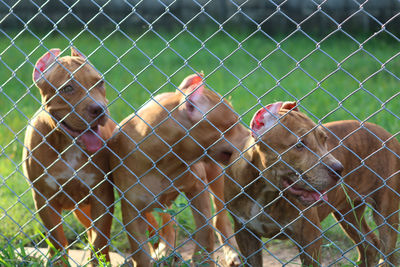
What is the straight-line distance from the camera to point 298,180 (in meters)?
3.38

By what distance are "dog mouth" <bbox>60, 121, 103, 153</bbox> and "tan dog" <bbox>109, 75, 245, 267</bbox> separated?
0.52 ft

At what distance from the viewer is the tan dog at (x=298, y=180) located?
3.37 metres

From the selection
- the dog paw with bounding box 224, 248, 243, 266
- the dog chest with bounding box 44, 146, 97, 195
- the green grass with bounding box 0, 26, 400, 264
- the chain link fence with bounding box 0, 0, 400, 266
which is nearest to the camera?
the chain link fence with bounding box 0, 0, 400, 266

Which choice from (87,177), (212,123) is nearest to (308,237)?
(212,123)

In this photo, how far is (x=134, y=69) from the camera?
1028cm

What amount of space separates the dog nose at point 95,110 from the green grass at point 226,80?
147 cm

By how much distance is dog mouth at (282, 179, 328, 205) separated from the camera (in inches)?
135

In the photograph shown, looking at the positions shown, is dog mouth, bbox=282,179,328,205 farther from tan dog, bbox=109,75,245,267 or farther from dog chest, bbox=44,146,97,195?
dog chest, bbox=44,146,97,195

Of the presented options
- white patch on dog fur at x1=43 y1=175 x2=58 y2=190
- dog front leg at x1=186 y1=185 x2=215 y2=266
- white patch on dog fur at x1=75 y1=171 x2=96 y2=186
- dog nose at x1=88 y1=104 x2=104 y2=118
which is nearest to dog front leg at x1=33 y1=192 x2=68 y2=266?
white patch on dog fur at x1=43 y1=175 x2=58 y2=190

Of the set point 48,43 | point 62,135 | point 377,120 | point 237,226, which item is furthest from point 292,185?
point 48,43

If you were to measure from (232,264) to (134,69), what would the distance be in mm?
6511

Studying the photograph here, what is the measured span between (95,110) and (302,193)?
1351mm

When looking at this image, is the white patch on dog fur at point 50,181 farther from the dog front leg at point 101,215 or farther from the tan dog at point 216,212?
the tan dog at point 216,212

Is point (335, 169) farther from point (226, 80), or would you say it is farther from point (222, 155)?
point (226, 80)
